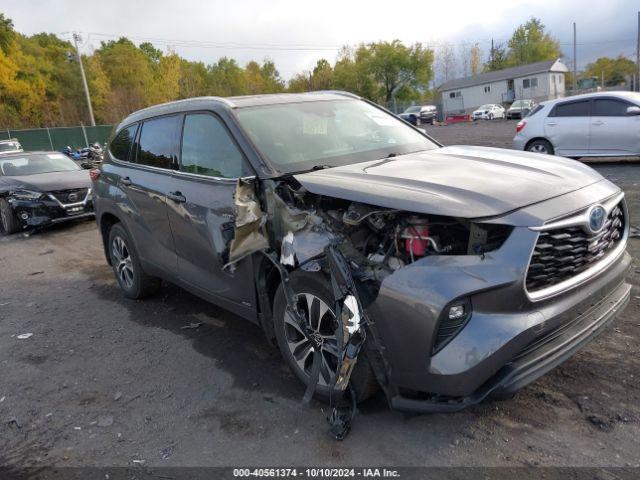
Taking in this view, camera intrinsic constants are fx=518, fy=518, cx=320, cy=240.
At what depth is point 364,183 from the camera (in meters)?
3.03

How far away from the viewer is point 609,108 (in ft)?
37.1

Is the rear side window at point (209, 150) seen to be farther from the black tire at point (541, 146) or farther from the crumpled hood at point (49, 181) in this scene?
the black tire at point (541, 146)

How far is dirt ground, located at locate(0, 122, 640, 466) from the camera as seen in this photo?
2791 millimetres

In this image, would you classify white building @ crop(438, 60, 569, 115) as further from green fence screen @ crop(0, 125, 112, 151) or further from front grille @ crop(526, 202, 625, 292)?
front grille @ crop(526, 202, 625, 292)

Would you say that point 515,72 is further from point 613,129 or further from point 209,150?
point 209,150

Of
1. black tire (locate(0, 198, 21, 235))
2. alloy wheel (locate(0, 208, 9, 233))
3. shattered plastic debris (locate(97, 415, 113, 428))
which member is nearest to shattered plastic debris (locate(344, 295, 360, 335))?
shattered plastic debris (locate(97, 415, 113, 428))

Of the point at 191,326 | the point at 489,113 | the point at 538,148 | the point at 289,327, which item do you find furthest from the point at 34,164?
the point at 489,113

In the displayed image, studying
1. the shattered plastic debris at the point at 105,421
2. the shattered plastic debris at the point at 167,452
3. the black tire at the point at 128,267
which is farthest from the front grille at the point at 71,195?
the shattered plastic debris at the point at 167,452

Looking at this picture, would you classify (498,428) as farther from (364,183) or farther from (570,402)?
(364,183)

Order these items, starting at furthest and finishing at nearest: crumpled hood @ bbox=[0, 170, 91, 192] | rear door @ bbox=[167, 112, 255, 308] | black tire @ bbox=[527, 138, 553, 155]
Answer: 1. black tire @ bbox=[527, 138, 553, 155]
2. crumpled hood @ bbox=[0, 170, 91, 192]
3. rear door @ bbox=[167, 112, 255, 308]

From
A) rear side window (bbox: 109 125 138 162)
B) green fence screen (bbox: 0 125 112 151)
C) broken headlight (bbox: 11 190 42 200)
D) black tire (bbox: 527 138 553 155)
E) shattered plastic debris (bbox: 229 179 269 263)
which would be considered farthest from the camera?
green fence screen (bbox: 0 125 112 151)

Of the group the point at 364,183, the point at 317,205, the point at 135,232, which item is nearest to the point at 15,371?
the point at 135,232

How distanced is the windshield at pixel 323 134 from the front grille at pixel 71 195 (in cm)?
719

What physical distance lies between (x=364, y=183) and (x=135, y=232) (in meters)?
2.88
